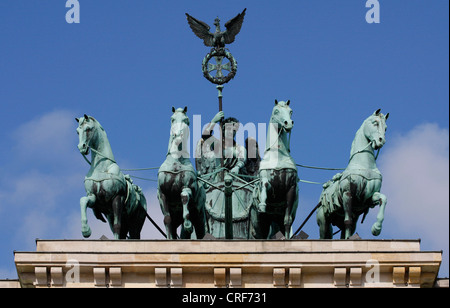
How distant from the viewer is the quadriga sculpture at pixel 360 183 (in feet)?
140

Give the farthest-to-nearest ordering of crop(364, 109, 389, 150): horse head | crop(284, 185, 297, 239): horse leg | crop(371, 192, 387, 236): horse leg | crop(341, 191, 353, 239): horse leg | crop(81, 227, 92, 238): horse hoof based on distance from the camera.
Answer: crop(364, 109, 389, 150): horse head → crop(284, 185, 297, 239): horse leg → crop(341, 191, 353, 239): horse leg → crop(81, 227, 92, 238): horse hoof → crop(371, 192, 387, 236): horse leg

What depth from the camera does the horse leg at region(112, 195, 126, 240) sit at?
43.0 metres

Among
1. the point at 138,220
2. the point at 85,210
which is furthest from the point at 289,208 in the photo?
the point at 85,210

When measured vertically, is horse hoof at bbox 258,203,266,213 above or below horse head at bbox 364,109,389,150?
below

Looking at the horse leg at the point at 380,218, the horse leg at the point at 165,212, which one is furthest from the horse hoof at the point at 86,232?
the horse leg at the point at 380,218

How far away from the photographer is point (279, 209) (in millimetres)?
43188

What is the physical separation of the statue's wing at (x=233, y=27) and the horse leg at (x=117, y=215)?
733cm

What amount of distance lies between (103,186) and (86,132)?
3.98ft

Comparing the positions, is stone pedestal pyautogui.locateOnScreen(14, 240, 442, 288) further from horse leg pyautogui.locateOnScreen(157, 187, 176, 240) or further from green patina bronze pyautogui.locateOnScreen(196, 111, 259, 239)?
green patina bronze pyautogui.locateOnScreen(196, 111, 259, 239)

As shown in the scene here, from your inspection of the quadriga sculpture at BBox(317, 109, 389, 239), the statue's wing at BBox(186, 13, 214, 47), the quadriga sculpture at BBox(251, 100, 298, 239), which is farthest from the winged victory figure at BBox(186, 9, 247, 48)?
the quadriga sculpture at BBox(317, 109, 389, 239)

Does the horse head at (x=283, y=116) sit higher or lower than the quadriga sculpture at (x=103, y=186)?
higher

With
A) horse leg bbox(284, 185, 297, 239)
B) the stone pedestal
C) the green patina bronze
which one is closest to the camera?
the stone pedestal

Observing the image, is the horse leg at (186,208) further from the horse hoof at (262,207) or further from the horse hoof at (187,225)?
the horse hoof at (262,207)
